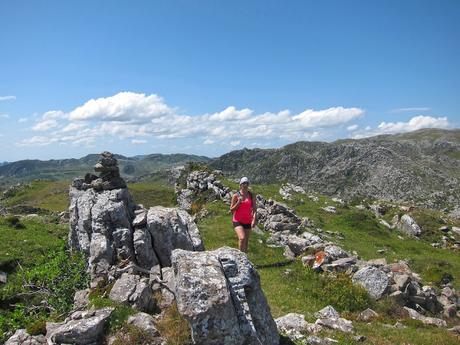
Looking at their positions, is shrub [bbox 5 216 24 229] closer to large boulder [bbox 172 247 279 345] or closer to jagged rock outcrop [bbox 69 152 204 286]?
jagged rock outcrop [bbox 69 152 204 286]

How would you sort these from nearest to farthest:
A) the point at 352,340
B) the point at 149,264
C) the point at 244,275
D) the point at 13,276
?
the point at 244,275 < the point at 352,340 < the point at 149,264 < the point at 13,276

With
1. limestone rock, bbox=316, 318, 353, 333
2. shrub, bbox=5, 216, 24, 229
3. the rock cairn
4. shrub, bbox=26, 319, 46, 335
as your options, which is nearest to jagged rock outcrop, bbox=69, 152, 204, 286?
the rock cairn

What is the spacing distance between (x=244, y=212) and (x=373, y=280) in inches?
321

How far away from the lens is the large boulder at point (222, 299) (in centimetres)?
1207

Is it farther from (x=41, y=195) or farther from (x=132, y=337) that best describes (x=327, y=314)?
(x=41, y=195)

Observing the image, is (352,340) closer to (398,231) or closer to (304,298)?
(304,298)

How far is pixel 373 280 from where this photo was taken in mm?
22594

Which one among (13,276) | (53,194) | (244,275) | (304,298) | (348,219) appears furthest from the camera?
(53,194)

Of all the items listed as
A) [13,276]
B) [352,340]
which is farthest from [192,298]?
[13,276]

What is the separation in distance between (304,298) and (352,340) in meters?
6.12

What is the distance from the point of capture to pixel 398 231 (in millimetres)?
55062

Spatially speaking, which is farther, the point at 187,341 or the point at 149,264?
the point at 149,264

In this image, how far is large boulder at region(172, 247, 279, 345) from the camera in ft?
39.6

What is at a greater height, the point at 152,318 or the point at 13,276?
the point at 152,318
